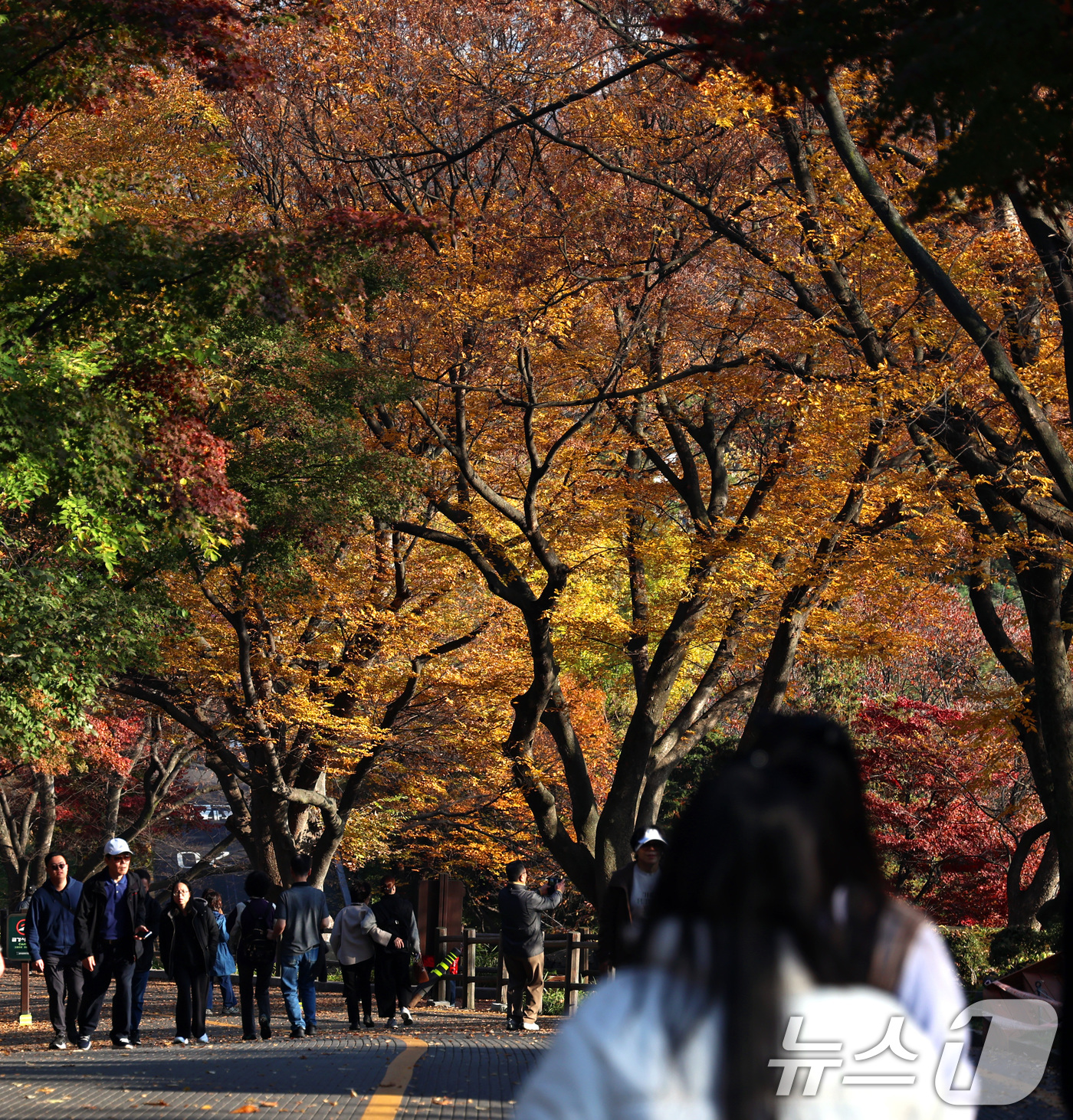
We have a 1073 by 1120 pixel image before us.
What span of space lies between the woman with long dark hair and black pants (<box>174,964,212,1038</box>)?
11.6 meters

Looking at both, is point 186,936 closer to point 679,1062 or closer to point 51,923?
point 51,923

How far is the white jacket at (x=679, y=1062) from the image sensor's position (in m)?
1.34

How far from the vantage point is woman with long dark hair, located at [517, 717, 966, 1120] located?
1.34 m

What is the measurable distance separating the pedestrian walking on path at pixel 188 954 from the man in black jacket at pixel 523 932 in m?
3.07

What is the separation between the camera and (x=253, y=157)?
17.9 meters

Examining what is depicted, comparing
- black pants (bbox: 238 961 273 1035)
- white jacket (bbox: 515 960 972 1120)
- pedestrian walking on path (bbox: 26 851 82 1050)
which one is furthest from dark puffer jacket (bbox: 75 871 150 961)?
white jacket (bbox: 515 960 972 1120)

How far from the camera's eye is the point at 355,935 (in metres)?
12.2

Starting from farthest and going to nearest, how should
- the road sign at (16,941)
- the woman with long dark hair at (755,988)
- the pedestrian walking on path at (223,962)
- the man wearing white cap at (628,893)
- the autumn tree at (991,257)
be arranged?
1. the pedestrian walking on path at (223,962)
2. the road sign at (16,941)
3. the man wearing white cap at (628,893)
4. the autumn tree at (991,257)
5. the woman with long dark hair at (755,988)

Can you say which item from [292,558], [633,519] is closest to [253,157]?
[292,558]

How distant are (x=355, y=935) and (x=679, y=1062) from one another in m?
11.5

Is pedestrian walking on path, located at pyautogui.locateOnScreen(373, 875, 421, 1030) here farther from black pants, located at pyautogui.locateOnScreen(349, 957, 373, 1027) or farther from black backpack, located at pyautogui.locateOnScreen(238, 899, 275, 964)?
black backpack, located at pyautogui.locateOnScreen(238, 899, 275, 964)

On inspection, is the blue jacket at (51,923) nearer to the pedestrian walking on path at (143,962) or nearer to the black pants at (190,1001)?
the pedestrian walking on path at (143,962)

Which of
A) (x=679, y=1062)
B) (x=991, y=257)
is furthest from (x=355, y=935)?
(x=679, y=1062)

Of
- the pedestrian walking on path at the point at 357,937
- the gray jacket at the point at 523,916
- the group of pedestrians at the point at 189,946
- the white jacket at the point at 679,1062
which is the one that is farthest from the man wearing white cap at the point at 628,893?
the white jacket at the point at 679,1062
